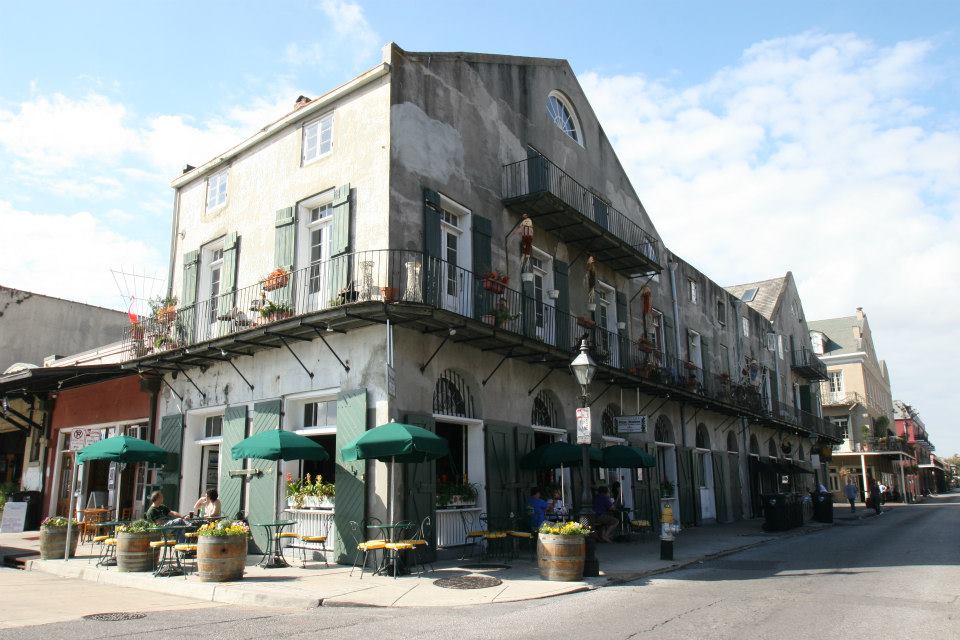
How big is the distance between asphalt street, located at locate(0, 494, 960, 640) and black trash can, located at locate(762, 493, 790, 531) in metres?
9.30

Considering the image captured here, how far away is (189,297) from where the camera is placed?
17.6 meters

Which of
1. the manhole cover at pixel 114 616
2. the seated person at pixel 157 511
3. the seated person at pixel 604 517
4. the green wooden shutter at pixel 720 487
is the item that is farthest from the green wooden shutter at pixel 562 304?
the green wooden shutter at pixel 720 487

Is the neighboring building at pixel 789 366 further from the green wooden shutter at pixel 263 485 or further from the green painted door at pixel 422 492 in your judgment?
the green wooden shutter at pixel 263 485

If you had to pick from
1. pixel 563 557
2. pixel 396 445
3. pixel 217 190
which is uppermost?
pixel 217 190

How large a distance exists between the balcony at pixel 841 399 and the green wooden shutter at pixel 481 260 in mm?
42270

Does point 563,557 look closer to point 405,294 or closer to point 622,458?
point 405,294

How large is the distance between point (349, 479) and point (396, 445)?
2235 millimetres

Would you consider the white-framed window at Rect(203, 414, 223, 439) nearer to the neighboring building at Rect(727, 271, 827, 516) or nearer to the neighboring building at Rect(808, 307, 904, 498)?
the neighboring building at Rect(727, 271, 827, 516)

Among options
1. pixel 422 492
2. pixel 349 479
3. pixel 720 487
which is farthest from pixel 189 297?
pixel 720 487

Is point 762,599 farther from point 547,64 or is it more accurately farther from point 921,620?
point 547,64

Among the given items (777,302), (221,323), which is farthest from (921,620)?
(777,302)

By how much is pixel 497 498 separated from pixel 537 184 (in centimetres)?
729

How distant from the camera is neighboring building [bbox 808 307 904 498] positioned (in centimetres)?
4834

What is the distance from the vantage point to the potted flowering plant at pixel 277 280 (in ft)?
47.6
